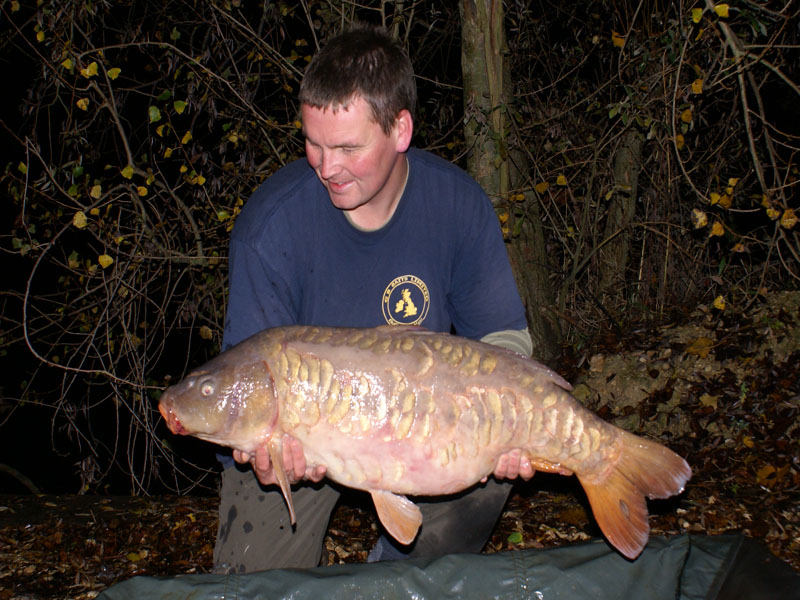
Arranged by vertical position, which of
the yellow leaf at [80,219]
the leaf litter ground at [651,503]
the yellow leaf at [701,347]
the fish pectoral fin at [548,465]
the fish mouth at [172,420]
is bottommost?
the leaf litter ground at [651,503]

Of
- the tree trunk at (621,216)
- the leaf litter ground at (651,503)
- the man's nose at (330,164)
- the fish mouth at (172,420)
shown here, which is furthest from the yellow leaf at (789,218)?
the fish mouth at (172,420)

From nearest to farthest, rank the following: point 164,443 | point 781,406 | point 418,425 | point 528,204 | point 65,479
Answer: point 418,425, point 781,406, point 164,443, point 528,204, point 65,479

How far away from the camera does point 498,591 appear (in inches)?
63.3

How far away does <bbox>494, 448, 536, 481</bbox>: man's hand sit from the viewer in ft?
5.31

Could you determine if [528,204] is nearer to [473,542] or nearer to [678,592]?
[473,542]

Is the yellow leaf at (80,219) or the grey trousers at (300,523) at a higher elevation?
the yellow leaf at (80,219)

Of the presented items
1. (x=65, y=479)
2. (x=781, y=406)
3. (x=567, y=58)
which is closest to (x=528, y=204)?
(x=567, y=58)

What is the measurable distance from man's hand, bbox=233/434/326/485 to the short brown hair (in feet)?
2.70

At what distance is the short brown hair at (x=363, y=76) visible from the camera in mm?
1695

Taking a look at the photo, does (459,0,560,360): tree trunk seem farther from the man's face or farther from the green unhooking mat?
the green unhooking mat

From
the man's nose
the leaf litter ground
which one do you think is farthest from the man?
the leaf litter ground

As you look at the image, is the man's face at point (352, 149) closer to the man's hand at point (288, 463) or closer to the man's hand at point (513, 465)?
the man's hand at point (288, 463)

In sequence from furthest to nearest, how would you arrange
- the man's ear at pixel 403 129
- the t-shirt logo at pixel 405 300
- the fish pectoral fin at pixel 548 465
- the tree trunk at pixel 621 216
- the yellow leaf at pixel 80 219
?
the tree trunk at pixel 621 216 → the yellow leaf at pixel 80 219 → the t-shirt logo at pixel 405 300 → the man's ear at pixel 403 129 → the fish pectoral fin at pixel 548 465

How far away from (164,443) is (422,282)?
1.79 m
